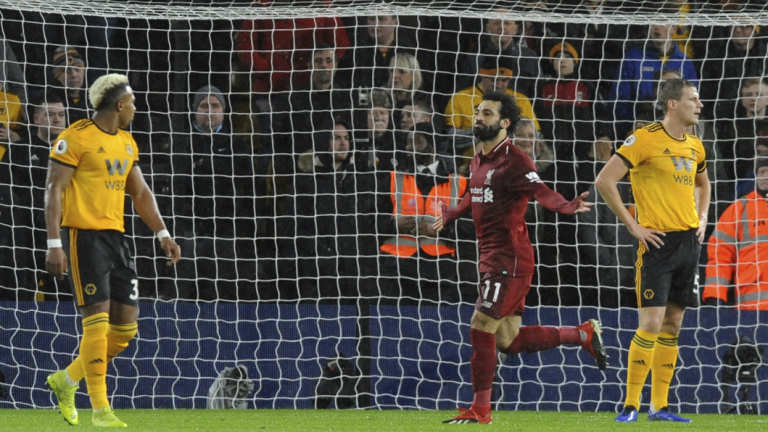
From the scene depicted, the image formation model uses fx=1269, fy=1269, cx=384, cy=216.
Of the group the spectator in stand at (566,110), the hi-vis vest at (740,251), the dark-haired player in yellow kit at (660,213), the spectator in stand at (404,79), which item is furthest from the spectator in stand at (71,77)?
the hi-vis vest at (740,251)

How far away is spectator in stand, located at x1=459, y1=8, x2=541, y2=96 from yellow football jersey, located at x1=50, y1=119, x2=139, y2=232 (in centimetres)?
369

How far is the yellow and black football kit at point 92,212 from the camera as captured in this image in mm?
6195

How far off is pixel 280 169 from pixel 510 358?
7.08ft

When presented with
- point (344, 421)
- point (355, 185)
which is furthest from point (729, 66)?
point (344, 421)

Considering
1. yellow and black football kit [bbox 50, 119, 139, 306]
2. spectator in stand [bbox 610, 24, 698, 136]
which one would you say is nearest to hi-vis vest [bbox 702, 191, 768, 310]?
spectator in stand [bbox 610, 24, 698, 136]

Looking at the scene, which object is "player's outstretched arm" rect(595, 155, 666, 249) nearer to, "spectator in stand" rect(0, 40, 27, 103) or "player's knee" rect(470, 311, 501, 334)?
"player's knee" rect(470, 311, 501, 334)

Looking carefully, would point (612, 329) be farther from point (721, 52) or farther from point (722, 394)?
point (721, 52)

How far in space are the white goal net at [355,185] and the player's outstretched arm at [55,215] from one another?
2022 mm

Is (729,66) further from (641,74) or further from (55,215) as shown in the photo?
(55,215)

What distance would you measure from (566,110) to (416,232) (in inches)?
66.4

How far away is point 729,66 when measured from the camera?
9.56m

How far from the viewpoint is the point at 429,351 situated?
8195 mm

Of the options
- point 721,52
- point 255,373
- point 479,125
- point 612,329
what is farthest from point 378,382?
point 721,52

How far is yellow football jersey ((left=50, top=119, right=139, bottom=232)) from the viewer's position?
20.4 feet
